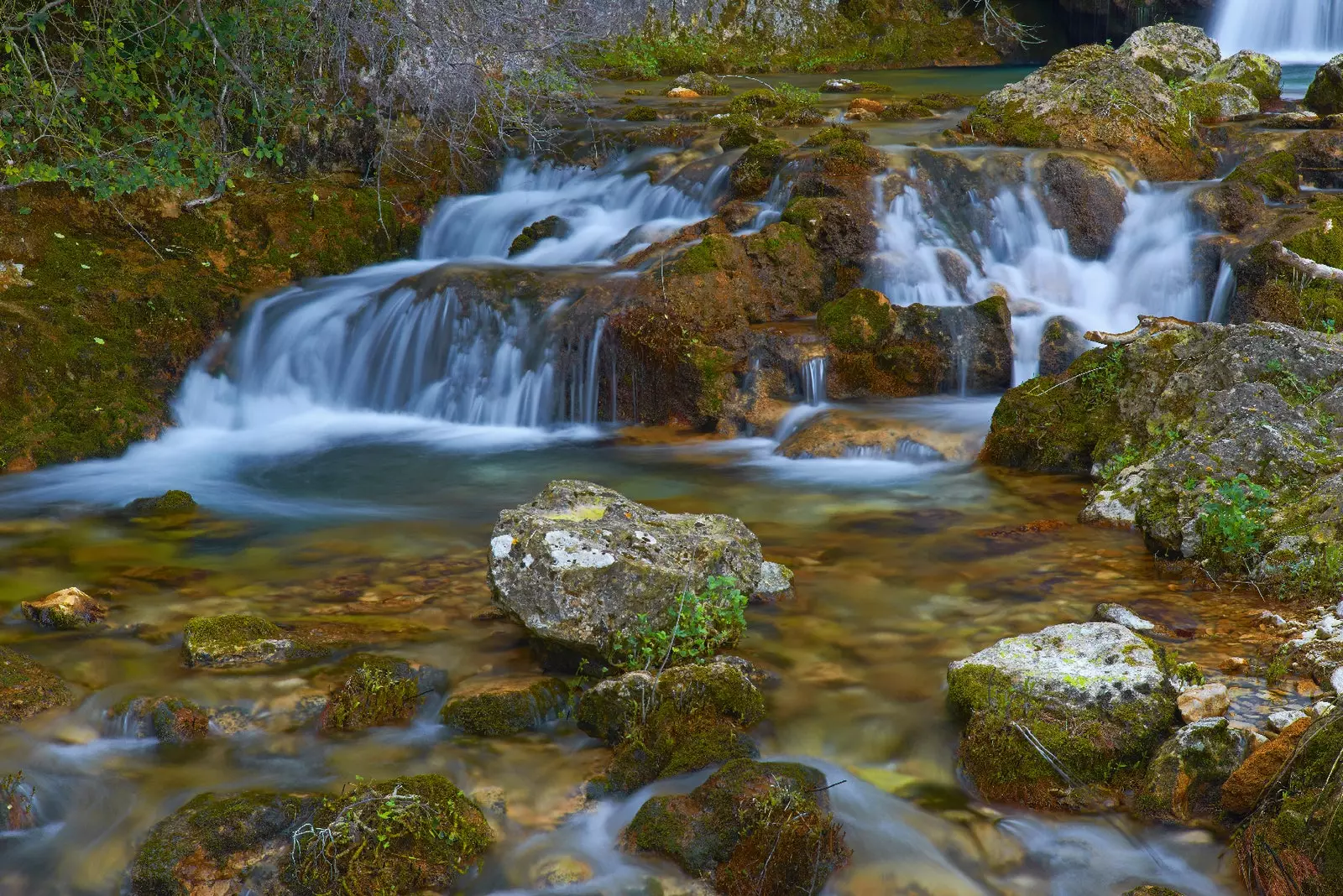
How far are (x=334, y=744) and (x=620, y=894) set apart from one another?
4.34ft

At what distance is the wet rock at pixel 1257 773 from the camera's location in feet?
10.9

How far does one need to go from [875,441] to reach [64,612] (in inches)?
207

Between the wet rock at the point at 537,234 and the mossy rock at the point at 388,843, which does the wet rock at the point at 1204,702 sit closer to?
the mossy rock at the point at 388,843

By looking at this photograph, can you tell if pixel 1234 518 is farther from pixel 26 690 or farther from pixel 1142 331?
pixel 26 690

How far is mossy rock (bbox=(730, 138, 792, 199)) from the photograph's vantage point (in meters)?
11.4

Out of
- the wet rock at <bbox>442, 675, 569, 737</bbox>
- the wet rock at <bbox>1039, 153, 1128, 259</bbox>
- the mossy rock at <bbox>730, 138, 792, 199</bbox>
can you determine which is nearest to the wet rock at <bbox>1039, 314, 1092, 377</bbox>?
the wet rock at <bbox>1039, 153, 1128, 259</bbox>

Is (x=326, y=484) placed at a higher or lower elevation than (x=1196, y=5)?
lower

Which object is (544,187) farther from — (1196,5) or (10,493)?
(1196,5)

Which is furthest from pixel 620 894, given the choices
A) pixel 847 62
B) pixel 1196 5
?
pixel 1196 5

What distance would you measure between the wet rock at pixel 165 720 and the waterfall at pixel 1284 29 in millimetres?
23201

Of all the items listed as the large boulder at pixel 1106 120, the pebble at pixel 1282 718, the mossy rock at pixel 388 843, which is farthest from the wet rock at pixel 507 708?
the large boulder at pixel 1106 120

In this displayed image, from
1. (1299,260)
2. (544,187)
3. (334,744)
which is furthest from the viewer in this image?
(544,187)

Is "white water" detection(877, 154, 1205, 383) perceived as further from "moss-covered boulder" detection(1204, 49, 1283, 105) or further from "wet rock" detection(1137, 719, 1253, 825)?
"wet rock" detection(1137, 719, 1253, 825)

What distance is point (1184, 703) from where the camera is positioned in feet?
12.4
